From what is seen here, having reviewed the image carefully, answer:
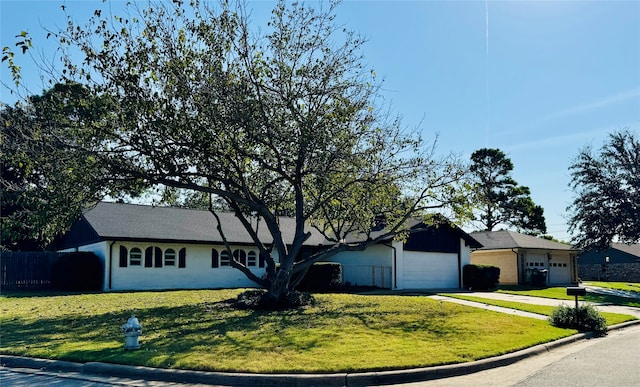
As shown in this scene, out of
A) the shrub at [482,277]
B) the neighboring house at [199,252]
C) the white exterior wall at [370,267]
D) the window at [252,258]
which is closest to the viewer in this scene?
the neighboring house at [199,252]

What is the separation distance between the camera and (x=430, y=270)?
1151 inches

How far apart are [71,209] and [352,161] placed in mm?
7892

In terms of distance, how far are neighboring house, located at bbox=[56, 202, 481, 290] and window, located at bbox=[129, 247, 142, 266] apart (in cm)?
5

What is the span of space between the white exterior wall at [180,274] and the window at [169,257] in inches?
6.3

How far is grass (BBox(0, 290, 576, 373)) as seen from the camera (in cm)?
878

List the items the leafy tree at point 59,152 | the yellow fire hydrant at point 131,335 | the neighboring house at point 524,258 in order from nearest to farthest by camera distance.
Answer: the yellow fire hydrant at point 131,335, the leafy tree at point 59,152, the neighboring house at point 524,258

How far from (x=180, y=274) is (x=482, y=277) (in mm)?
16041

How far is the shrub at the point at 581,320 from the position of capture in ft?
45.2

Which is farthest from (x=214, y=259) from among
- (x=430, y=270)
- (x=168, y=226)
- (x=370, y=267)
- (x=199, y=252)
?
(x=430, y=270)

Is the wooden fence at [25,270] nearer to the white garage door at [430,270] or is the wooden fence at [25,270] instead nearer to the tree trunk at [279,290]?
the tree trunk at [279,290]

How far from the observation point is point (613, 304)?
2286cm

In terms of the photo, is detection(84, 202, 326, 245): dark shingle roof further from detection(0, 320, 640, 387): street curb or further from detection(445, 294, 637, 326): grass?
detection(0, 320, 640, 387): street curb

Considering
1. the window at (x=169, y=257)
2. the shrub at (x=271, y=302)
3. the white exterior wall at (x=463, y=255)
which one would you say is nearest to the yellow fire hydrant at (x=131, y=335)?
the shrub at (x=271, y=302)

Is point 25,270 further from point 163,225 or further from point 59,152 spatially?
point 59,152
